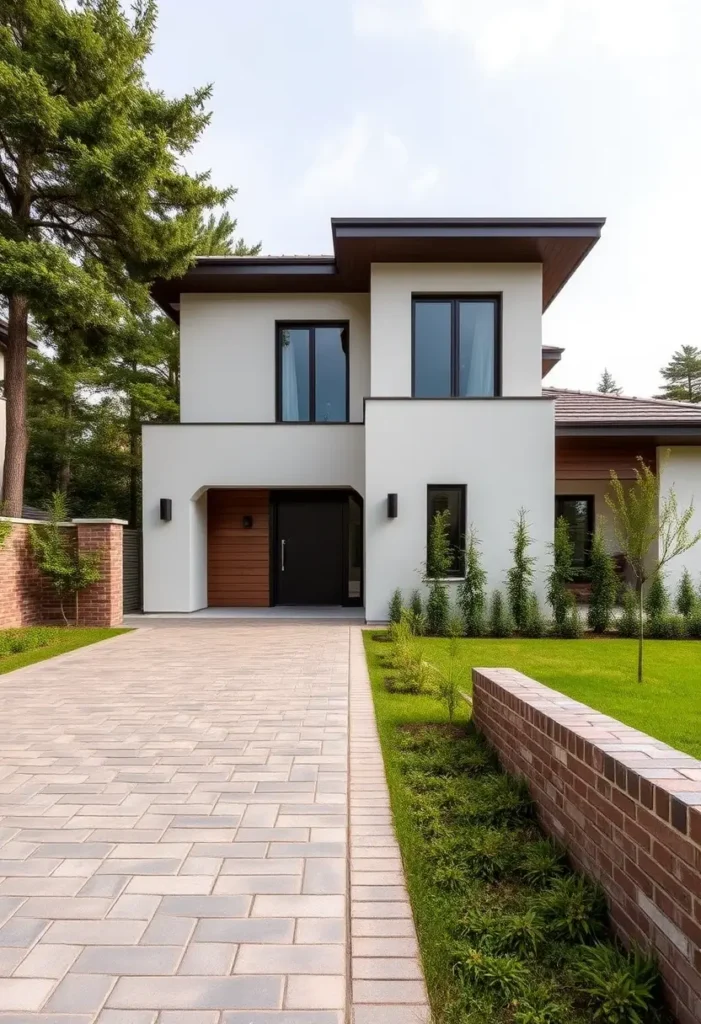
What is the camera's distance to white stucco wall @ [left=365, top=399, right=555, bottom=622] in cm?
1006

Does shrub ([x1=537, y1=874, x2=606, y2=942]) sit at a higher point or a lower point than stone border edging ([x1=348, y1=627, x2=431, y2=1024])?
higher

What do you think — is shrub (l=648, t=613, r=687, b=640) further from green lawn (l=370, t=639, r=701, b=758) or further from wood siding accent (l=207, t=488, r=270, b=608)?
wood siding accent (l=207, t=488, r=270, b=608)

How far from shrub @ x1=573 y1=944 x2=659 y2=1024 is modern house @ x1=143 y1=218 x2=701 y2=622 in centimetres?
814

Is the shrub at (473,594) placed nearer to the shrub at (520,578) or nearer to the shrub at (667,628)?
the shrub at (520,578)

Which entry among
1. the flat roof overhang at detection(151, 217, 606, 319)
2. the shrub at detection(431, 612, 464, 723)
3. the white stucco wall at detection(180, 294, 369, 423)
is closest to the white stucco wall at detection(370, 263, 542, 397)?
the flat roof overhang at detection(151, 217, 606, 319)

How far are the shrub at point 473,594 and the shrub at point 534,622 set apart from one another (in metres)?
0.69

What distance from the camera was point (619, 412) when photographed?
11.9m

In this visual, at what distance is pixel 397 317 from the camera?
33.9ft

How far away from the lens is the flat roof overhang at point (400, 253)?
941cm

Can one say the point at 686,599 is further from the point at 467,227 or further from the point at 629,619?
the point at 467,227

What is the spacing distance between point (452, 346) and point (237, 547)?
598cm

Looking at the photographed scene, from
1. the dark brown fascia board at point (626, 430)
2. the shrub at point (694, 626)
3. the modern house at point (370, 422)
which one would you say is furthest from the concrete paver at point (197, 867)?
the dark brown fascia board at point (626, 430)

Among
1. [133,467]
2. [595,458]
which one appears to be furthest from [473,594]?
[133,467]

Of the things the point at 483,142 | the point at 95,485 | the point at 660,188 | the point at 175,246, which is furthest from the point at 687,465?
the point at 95,485
